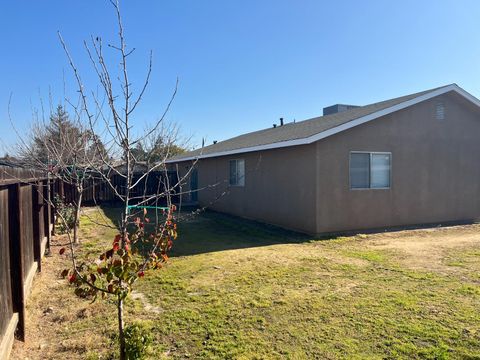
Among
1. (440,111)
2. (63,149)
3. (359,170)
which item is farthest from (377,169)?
(63,149)

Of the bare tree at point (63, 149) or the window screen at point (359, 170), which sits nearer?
the bare tree at point (63, 149)

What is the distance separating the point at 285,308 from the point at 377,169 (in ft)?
22.2

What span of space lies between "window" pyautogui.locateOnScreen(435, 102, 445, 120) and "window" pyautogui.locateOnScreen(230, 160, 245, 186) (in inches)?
247

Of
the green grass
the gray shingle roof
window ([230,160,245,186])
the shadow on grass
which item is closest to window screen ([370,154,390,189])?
the gray shingle roof

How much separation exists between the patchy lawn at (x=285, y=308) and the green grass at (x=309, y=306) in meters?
0.01

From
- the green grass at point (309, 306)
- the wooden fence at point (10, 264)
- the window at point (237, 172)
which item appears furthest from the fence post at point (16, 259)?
the window at point (237, 172)

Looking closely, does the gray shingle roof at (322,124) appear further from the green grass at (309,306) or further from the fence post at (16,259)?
the fence post at (16,259)

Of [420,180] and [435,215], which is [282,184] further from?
[435,215]

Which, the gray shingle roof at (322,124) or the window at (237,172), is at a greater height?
the gray shingle roof at (322,124)

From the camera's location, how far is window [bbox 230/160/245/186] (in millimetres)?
12844

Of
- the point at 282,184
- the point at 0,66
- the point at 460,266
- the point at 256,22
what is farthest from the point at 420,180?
the point at 0,66

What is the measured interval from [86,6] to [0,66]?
582 centimetres

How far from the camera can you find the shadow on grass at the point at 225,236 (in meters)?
7.96

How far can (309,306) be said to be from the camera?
4320 mm
